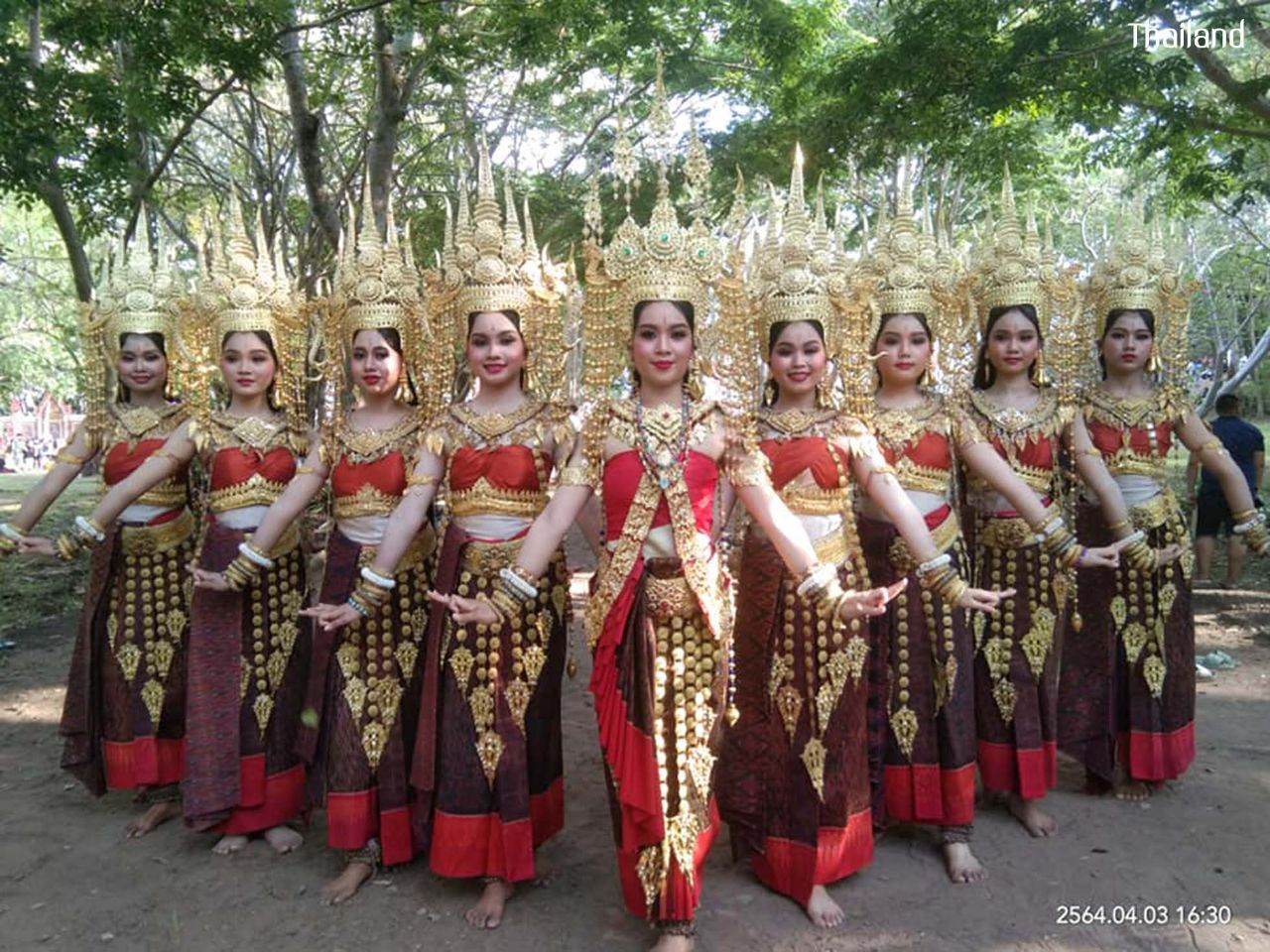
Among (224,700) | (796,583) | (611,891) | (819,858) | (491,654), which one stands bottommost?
(611,891)

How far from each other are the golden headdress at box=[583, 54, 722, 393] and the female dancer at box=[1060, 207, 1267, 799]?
7.17ft

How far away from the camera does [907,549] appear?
11.9 ft

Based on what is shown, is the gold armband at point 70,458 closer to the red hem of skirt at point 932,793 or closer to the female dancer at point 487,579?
the female dancer at point 487,579

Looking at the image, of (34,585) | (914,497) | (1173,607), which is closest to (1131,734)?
(1173,607)

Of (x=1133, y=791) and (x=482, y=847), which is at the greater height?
(x=482, y=847)

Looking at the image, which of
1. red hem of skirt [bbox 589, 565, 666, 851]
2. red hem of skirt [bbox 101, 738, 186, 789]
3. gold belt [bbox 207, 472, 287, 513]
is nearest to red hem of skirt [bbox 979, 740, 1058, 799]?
red hem of skirt [bbox 589, 565, 666, 851]

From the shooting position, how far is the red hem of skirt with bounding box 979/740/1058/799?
151 inches

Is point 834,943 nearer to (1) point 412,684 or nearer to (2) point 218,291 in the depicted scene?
(1) point 412,684

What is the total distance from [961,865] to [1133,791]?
4.16 ft

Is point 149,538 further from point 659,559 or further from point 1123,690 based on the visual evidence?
point 1123,690

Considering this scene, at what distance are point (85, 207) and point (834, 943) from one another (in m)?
8.25

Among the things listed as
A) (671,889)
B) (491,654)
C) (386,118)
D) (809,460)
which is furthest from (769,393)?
(386,118)

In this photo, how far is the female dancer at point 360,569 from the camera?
3551 mm

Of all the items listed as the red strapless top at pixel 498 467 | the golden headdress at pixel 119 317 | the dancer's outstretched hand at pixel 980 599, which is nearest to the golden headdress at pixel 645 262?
the red strapless top at pixel 498 467
